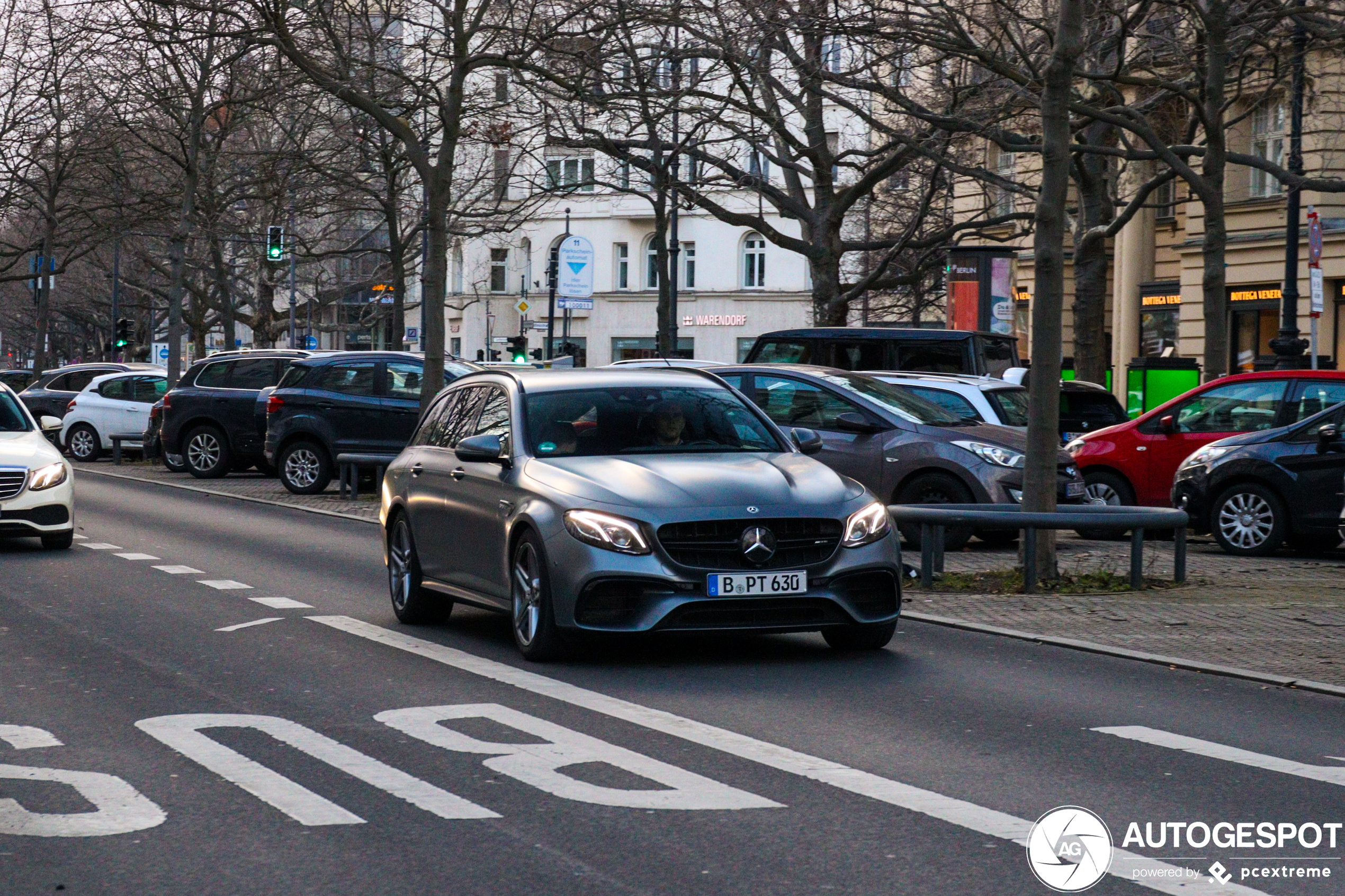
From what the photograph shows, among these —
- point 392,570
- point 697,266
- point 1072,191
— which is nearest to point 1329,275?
point 1072,191

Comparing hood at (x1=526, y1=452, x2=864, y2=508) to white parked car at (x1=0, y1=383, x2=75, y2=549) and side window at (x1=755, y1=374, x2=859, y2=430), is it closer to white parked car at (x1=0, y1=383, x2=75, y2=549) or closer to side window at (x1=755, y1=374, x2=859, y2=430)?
side window at (x1=755, y1=374, x2=859, y2=430)

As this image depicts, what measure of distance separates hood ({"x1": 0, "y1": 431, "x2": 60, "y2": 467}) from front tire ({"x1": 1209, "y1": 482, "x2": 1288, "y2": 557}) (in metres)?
10.3

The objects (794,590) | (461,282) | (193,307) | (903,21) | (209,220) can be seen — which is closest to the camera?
(794,590)

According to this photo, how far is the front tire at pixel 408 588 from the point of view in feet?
38.2

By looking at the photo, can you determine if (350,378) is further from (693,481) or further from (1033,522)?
(693,481)

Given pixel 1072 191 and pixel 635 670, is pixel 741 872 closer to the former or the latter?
pixel 635 670

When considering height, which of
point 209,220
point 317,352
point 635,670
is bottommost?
point 635,670

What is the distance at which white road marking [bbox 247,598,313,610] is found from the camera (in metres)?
12.6

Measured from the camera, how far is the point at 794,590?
31.4 feet

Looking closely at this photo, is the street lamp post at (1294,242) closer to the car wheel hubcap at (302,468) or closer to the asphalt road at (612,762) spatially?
the car wheel hubcap at (302,468)

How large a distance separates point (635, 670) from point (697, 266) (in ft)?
227

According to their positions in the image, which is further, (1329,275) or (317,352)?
(1329,275)

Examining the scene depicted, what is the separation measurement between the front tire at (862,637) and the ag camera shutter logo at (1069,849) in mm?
3844

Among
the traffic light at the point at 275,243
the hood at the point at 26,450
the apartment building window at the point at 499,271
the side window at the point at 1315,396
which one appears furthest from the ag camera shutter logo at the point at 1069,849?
the apartment building window at the point at 499,271
